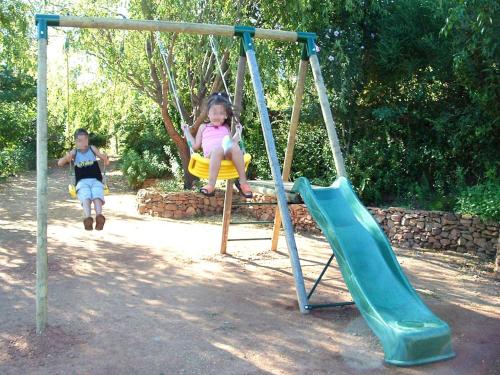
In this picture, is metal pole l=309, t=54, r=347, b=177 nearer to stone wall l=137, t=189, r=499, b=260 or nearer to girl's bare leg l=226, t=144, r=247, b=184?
girl's bare leg l=226, t=144, r=247, b=184

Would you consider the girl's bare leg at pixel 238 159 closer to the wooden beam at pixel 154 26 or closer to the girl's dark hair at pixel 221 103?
the girl's dark hair at pixel 221 103

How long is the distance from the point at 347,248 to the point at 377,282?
38 cm

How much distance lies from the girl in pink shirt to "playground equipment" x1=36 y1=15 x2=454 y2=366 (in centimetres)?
53

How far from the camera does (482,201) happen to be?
284 inches

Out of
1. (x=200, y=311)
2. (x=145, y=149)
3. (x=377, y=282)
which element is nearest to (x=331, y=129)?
(x=377, y=282)

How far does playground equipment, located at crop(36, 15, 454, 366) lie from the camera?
146 inches

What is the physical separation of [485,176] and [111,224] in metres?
6.13

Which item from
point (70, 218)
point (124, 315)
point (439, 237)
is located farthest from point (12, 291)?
point (439, 237)

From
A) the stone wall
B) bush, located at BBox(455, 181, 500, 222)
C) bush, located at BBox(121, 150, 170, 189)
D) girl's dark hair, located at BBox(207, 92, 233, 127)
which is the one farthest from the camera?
bush, located at BBox(121, 150, 170, 189)

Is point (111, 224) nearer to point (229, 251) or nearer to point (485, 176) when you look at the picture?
point (229, 251)

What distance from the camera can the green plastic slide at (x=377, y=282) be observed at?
12.0 ft

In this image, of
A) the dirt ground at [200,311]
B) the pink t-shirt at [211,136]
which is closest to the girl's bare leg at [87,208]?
the dirt ground at [200,311]

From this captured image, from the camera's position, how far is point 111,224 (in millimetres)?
9203

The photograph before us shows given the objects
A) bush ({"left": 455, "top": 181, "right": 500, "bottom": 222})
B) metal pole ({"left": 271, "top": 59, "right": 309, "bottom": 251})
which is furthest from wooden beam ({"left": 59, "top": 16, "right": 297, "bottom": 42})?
bush ({"left": 455, "top": 181, "right": 500, "bottom": 222})
